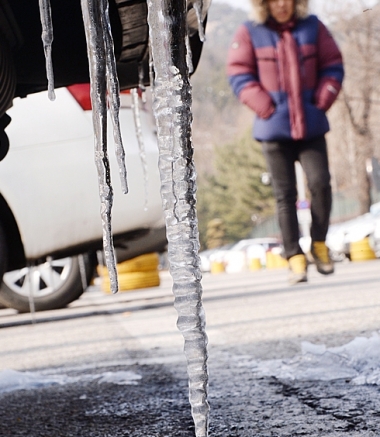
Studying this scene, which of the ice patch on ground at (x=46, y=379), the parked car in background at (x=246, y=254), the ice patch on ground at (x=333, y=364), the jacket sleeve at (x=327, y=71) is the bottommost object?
the ice patch on ground at (x=333, y=364)

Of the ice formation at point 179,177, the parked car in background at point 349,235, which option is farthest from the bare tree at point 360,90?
the ice formation at point 179,177

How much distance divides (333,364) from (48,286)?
3.91 metres

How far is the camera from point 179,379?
261 cm

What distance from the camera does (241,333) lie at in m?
3.72

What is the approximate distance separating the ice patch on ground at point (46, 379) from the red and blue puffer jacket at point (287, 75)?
9.14 feet

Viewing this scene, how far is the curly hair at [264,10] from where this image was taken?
17.4 ft

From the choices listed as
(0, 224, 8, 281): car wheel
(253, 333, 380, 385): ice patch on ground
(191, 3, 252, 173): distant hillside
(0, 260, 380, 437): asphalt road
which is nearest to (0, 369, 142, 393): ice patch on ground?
(0, 260, 380, 437): asphalt road

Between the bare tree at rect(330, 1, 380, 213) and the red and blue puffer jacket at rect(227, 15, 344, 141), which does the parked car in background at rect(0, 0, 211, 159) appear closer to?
the red and blue puffer jacket at rect(227, 15, 344, 141)

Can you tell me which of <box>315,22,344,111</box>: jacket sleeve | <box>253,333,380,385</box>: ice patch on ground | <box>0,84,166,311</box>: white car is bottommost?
<box>253,333,380,385</box>: ice patch on ground

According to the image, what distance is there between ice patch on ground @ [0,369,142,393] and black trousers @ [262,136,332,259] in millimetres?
2750

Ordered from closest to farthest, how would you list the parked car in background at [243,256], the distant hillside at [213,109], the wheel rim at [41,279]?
the wheel rim at [41,279] → the parked car in background at [243,256] → the distant hillside at [213,109]

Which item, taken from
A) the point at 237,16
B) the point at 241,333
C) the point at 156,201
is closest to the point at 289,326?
the point at 241,333

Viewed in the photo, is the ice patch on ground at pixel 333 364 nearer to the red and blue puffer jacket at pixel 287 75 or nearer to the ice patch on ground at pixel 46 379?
the ice patch on ground at pixel 46 379

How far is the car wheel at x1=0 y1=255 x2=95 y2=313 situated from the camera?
6.05 metres
